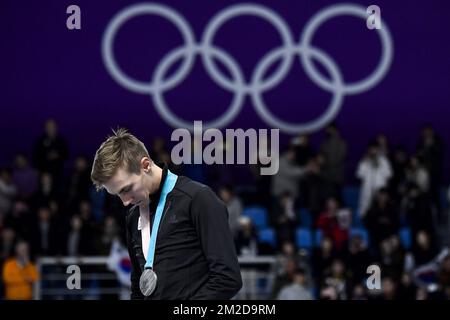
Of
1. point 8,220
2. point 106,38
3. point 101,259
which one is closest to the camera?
point 101,259

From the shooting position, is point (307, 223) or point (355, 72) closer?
point (307, 223)

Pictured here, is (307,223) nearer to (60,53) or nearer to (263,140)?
(263,140)

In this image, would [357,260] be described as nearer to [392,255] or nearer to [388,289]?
[392,255]

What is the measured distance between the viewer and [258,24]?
1864 centimetres

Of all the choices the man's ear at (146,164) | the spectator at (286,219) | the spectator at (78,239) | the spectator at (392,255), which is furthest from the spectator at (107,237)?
the man's ear at (146,164)

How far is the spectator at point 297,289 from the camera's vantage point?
505 inches

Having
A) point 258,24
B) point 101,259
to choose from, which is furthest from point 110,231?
point 258,24

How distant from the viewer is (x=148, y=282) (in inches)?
181

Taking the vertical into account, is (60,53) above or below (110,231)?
above

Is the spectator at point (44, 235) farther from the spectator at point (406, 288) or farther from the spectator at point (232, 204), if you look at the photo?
the spectator at point (406, 288)

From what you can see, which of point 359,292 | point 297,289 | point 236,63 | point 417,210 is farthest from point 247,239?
point 236,63

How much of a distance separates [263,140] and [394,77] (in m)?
3.57

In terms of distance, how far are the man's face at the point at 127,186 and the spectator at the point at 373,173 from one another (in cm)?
1227

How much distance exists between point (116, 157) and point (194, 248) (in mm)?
513
